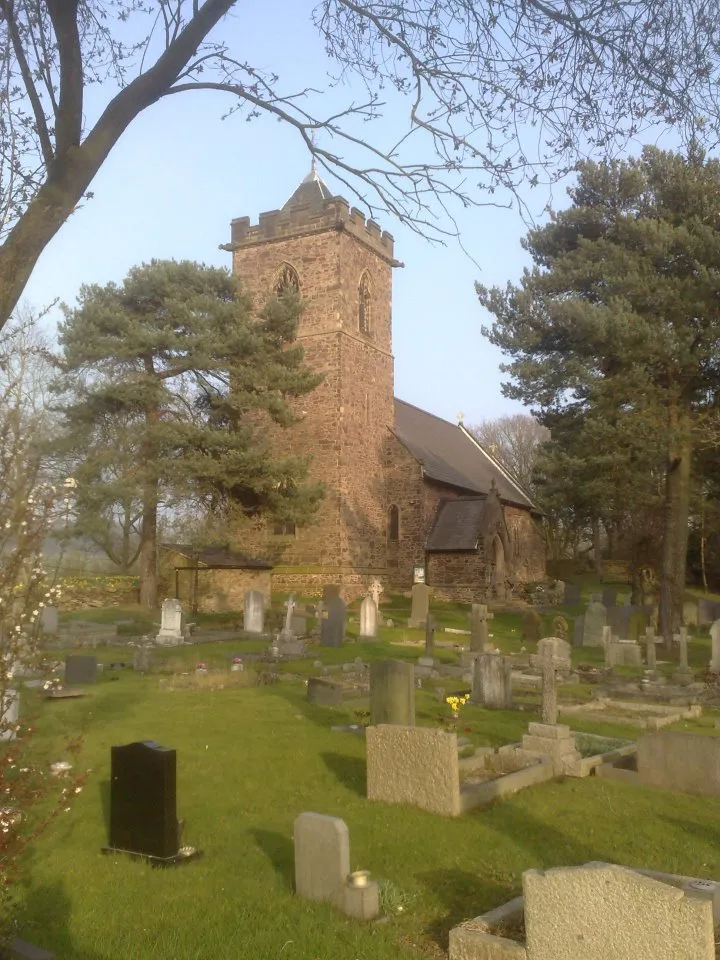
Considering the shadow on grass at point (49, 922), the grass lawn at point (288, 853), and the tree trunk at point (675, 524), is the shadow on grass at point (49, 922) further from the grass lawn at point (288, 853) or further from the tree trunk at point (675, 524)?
the tree trunk at point (675, 524)

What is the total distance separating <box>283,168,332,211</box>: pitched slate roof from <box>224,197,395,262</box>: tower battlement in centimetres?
5

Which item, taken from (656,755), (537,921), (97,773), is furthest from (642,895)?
(97,773)

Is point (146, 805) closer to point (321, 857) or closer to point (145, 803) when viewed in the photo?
point (145, 803)

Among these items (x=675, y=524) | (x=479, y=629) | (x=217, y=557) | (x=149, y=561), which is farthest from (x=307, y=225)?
(x=479, y=629)

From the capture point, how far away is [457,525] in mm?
33031

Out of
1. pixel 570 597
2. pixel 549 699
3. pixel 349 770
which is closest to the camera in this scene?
pixel 349 770

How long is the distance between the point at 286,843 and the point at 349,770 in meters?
2.07

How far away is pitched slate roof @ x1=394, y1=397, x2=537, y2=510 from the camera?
35469 millimetres

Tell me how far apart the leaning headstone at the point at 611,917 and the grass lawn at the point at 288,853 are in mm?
1061

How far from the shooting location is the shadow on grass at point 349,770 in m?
7.20

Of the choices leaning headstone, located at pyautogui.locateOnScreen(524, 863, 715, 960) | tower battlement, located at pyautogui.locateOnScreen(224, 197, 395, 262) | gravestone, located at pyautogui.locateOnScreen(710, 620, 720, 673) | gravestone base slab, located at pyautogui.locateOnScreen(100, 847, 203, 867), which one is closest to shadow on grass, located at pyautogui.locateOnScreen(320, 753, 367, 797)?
gravestone base slab, located at pyautogui.locateOnScreen(100, 847, 203, 867)

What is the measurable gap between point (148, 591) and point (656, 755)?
63.0ft

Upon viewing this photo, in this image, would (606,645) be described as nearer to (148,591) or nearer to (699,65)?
(699,65)

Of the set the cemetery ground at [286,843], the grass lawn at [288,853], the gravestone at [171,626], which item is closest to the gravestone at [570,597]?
the gravestone at [171,626]
